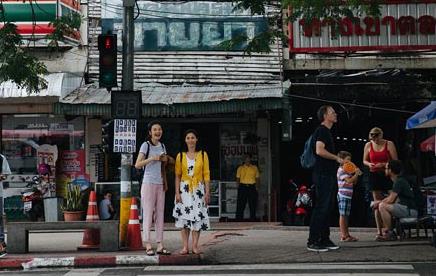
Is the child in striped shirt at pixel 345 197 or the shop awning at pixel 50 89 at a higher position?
the shop awning at pixel 50 89

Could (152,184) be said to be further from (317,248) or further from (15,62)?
(15,62)

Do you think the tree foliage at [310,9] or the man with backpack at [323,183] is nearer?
the man with backpack at [323,183]

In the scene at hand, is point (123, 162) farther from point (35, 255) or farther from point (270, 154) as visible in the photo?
point (270, 154)

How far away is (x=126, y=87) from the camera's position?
11797 millimetres

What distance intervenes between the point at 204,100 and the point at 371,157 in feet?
18.8

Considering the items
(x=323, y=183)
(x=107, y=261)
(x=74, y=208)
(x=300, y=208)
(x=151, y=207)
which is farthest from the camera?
(x=300, y=208)

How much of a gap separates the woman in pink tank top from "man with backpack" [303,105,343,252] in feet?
6.09

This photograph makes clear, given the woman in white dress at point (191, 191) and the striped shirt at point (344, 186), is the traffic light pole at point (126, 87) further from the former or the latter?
the striped shirt at point (344, 186)

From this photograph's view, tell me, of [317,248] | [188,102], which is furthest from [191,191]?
[188,102]

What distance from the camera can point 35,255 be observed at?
432 inches

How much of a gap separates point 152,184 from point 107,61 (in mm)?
2537

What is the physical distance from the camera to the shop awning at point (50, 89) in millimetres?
17844

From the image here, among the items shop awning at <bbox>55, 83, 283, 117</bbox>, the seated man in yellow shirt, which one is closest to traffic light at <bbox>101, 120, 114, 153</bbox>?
shop awning at <bbox>55, 83, 283, 117</bbox>

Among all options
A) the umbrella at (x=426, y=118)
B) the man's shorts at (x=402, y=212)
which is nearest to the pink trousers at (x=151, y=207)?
the man's shorts at (x=402, y=212)
